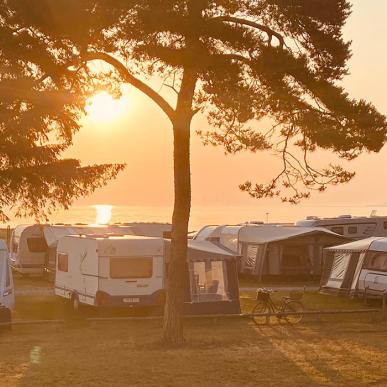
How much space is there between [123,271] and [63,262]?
3.56 meters

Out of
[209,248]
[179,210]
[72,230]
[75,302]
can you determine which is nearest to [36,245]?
[72,230]

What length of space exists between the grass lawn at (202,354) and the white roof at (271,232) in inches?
422

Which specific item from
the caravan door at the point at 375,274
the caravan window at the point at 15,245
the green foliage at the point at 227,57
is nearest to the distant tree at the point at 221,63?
the green foliage at the point at 227,57

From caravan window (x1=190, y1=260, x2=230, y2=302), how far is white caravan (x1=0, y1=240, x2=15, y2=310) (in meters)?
5.35

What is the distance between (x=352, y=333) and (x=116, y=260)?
6.80 m

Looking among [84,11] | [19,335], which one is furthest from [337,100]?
[19,335]

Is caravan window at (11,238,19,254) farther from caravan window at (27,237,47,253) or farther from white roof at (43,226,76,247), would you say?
white roof at (43,226,76,247)

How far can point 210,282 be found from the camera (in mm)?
25297

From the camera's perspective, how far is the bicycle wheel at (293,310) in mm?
24225

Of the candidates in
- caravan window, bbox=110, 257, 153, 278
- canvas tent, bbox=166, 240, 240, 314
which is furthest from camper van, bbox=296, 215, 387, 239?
caravan window, bbox=110, 257, 153, 278

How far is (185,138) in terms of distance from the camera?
65.4 ft

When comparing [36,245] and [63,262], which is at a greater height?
[36,245]

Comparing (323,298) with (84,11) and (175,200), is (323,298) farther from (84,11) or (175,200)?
(84,11)

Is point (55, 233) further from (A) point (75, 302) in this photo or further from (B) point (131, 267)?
(B) point (131, 267)
